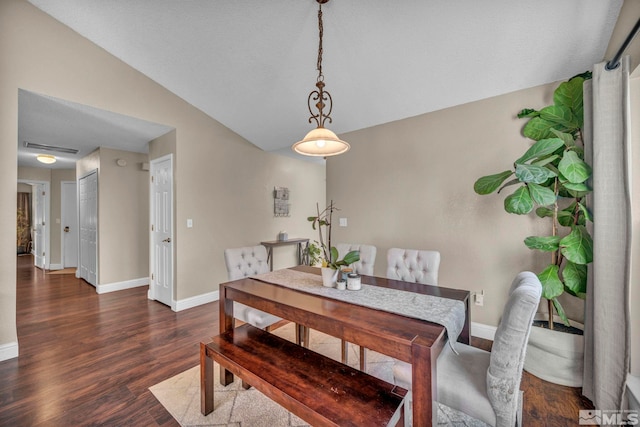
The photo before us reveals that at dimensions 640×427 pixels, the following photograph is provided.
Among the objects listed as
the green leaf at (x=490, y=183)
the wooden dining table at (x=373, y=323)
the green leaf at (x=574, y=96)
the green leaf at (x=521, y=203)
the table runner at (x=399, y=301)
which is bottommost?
the wooden dining table at (x=373, y=323)

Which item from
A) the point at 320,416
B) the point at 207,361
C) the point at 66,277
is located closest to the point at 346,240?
the point at 207,361

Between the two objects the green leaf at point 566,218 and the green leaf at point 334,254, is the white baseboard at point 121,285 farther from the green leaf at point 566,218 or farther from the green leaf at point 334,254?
the green leaf at point 566,218

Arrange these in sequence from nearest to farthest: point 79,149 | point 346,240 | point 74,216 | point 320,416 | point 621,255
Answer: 1. point 320,416
2. point 621,255
3. point 346,240
4. point 79,149
5. point 74,216

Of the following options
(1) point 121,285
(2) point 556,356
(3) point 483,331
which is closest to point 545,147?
(2) point 556,356

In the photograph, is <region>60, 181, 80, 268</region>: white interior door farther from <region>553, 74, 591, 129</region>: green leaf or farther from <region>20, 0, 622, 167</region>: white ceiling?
<region>553, 74, 591, 129</region>: green leaf

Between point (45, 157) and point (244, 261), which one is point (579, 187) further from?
point (45, 157)

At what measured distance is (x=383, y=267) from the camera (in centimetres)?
348

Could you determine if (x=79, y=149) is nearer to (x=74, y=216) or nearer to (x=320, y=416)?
(x=74, y=216)

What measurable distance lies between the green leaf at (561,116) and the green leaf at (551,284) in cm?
114

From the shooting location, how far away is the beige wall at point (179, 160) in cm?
240

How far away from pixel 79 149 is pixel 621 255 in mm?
6815

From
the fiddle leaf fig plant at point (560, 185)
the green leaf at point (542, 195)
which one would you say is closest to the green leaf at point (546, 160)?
the fiddle leaf fig plant at point (560, 185)

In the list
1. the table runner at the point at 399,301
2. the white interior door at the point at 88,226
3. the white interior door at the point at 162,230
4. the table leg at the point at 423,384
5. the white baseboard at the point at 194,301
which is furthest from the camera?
the white interior door at the point at 88,226

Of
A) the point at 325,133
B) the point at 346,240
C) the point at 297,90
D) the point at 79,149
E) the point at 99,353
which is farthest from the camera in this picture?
the point at 79,149
